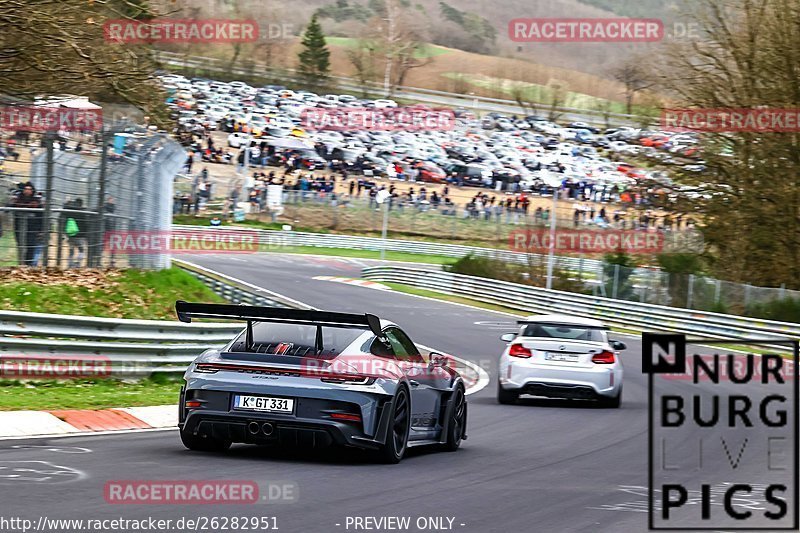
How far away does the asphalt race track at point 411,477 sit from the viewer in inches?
295

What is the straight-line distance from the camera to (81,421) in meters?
12.1

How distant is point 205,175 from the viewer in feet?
201

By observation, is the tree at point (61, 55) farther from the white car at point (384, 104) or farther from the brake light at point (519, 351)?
the white car at point (384, 104)

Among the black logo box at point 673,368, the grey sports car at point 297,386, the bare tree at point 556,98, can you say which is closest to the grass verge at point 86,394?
the grey sports car at point 297,386

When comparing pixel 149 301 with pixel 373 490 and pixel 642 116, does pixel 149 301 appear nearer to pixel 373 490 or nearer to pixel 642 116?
pixel 373 490

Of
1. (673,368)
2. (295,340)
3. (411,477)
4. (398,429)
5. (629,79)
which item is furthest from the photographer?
(629,79)

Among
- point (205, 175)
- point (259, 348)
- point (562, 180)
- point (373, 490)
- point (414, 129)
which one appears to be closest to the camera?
point (373, 490)

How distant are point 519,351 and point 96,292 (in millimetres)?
6540

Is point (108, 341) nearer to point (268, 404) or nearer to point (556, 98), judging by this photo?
point (268, 404)

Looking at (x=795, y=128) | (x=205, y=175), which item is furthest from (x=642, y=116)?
(x=205, y=175)

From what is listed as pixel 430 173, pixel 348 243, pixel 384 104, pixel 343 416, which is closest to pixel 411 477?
pixel 343 416

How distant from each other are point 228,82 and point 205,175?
39984 mm

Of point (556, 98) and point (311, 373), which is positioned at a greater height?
point (556, 98)

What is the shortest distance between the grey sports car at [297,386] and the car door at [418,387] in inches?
9.3
